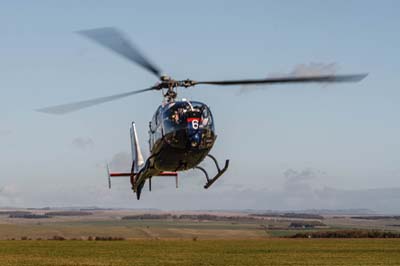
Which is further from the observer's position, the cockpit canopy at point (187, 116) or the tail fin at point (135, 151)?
the tail fin at point (135, 151)

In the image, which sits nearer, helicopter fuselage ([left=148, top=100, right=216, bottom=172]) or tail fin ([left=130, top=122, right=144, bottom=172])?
helicopter fuselage ([left=148, top=100, right=216, bottom=172])

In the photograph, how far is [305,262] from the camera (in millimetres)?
54125

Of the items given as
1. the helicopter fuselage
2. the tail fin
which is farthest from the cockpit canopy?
the tail fin

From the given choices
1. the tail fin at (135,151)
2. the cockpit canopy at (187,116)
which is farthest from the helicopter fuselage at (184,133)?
the tail fin at (135,151)

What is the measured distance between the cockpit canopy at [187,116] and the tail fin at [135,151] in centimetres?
713

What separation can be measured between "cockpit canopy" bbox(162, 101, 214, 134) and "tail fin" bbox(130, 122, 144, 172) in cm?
713

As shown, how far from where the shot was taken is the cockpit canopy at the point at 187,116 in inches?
816

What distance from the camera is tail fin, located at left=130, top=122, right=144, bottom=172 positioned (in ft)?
94.8

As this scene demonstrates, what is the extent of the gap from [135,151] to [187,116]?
9.97 m

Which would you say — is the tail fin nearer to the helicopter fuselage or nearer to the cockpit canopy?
the helicopter fuselage

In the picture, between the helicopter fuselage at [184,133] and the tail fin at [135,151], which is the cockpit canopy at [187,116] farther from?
the tail fin at [135,151]

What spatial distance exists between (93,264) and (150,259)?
8.10 meters

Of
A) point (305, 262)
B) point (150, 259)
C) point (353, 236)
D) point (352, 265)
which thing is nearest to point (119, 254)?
point (150, 259)

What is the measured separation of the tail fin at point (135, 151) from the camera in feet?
94.8
